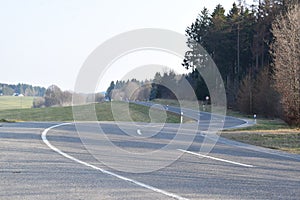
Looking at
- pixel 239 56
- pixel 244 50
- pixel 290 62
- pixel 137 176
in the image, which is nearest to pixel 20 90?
pixel 239 56

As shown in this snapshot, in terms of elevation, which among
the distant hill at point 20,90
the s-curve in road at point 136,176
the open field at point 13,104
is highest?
the distant hill at point 20,90

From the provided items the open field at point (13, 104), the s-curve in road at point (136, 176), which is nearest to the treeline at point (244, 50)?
Answer: the s-curve in road at point (136, 176)

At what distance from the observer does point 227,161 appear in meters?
10.8

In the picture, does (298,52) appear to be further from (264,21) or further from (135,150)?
(264,21)

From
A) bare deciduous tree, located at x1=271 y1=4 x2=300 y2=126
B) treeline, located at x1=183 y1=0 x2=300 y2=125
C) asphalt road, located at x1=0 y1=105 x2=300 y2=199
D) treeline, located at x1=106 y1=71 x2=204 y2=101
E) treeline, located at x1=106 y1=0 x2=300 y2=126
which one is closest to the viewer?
asphalt road, located at x1=0 y1=105 x2=300 y2=199

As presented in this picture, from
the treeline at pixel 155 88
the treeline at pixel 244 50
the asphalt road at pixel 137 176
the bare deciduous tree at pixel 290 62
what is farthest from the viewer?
the treeline at pixel 244 50

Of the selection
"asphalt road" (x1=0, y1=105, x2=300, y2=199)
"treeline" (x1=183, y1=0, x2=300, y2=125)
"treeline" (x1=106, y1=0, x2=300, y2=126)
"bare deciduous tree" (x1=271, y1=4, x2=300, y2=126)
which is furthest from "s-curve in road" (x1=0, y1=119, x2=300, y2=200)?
"treeline" (x1=183, y1=0, x2=300, y2=125)

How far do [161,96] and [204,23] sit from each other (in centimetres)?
1302

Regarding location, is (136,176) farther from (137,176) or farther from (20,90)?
(20,90)

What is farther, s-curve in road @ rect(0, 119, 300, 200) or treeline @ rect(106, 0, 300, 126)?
treeline @ rect(106, 0, 300, 126)

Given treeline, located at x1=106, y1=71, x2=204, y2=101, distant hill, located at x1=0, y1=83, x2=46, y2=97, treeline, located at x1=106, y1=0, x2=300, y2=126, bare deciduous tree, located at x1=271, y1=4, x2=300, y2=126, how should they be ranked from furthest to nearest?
distant hill, located at x1=0, y1=83, x2=46, y2=97
treeline, located at x1=106, y1=0, x2=300, y2=126
treeline, located at x1=106, y1=71, x2=204, y2=101
bare deciduous tree, located at x1=271, y1=4, x2=300, y2=126

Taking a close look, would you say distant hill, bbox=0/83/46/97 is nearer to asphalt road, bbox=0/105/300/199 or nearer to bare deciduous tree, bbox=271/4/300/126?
bare deciduous tree, bbox=271/4/300/126

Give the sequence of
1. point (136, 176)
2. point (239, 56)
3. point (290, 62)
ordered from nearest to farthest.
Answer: point (136, 176) → point (290, 62) → point (239, 56)

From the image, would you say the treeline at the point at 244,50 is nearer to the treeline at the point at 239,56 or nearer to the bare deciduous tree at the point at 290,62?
the treeline at the point at 239,56
